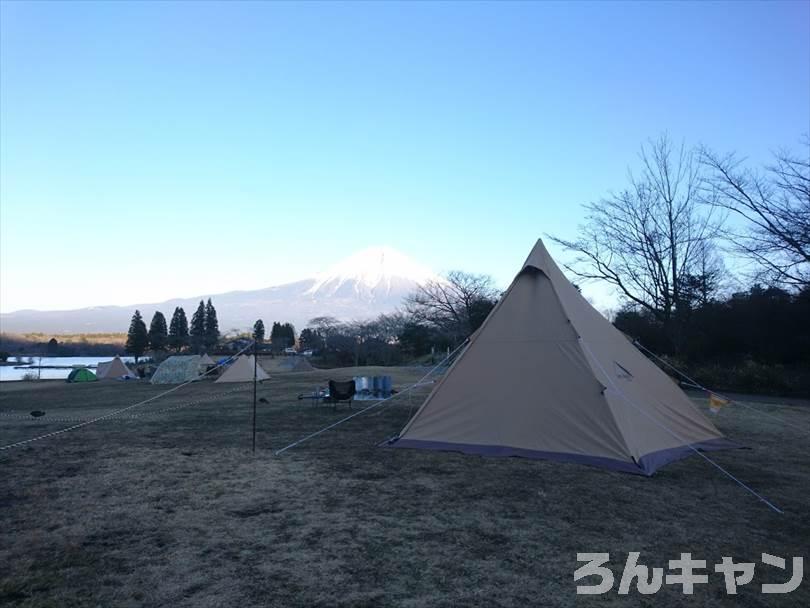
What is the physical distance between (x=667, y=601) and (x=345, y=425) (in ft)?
25.3

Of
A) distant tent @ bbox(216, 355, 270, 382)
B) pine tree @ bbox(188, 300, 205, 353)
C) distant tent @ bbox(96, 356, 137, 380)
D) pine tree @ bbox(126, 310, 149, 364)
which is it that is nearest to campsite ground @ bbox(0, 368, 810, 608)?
distant tent @ bbox(216, 355, 270, 382)

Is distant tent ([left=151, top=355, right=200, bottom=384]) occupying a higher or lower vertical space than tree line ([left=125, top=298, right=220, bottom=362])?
lower

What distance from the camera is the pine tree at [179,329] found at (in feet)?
231

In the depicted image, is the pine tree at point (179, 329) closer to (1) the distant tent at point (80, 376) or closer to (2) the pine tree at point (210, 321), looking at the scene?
(2) the pine tree at point (210, 321)

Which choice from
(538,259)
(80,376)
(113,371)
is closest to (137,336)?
(113,371)

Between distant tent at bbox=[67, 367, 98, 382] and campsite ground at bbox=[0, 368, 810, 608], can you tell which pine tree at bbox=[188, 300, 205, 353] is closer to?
distant tent at bbox=[67, 367, 98, 382]

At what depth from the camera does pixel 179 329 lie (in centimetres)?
7556

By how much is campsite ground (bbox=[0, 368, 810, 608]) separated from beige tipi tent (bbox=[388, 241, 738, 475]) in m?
0.42

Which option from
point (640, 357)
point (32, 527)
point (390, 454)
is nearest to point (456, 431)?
point (390, 454)

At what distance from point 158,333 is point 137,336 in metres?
4.08

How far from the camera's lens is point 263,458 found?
719 cm

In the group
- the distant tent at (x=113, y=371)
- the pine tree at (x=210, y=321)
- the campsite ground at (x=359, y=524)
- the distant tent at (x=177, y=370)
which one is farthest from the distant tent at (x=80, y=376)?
the pine tree at (x=210, y=321)

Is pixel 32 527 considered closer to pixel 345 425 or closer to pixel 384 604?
pixel 384 604

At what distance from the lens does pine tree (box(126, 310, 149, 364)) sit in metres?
66.6
